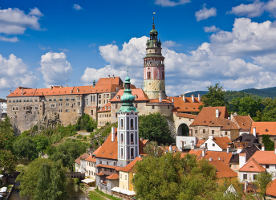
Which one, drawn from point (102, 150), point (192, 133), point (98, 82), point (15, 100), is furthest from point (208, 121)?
point (15, 100)

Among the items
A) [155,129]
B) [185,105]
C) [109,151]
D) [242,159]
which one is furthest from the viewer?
[185,105]

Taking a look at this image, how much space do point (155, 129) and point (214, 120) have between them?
9702 millimetres

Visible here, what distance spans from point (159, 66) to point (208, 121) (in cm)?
1927

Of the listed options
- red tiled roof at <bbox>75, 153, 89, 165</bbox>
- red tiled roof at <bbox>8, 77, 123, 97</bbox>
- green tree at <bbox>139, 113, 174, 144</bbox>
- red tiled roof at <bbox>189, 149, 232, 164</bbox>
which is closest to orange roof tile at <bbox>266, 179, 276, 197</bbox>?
red tiled roof at <bbox>189, 149, 232, 164</bbox>

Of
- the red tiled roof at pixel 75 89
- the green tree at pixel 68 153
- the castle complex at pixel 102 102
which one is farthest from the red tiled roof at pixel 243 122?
the red tiled roof at pixel 75 89

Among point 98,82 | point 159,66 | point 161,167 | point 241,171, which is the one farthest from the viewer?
point 98,82

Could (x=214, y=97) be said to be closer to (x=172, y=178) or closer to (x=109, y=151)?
(x=109, y=151)

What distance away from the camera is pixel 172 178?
33.9m

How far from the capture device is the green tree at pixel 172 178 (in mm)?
31078

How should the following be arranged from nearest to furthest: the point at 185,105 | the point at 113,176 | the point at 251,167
→ the point at 251,167 < the point at 113,176 < the point at 185,105

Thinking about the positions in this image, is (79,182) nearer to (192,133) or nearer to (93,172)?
(93,172)

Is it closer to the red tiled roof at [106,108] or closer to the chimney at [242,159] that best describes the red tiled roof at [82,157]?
the red tiled roof at [106,108]

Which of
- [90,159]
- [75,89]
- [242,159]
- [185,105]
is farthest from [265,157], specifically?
[75,89]

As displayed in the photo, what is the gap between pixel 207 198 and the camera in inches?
1153
